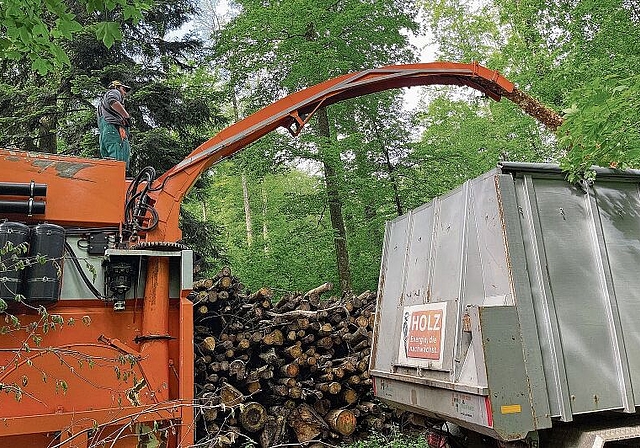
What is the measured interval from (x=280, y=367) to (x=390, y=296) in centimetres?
203

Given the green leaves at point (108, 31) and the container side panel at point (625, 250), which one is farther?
the container side panel at point (625, 250)

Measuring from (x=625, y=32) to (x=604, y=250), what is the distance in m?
7.42

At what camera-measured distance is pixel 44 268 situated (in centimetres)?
429

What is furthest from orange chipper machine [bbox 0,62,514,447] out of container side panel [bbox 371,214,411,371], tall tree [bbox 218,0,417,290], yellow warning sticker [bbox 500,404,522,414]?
tall tree [bbox 218,0,417,290]

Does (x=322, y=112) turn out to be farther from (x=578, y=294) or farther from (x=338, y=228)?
(x=578, y=294)

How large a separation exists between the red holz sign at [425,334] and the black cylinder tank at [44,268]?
304 centimetres

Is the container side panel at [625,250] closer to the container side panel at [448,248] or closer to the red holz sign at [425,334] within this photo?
the container side panel at [448,248]

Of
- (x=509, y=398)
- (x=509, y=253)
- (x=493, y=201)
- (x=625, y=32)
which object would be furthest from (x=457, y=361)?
(x=625, y=32)

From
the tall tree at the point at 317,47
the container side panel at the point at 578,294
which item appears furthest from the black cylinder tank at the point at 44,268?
the tall tree at the point at 317,47

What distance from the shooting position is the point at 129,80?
37.0 feet

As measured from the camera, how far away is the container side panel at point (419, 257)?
4879mm

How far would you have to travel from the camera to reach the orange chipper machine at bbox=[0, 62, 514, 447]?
4.18m

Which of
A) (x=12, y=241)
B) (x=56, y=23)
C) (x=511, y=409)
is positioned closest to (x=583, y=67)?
(x=511, y=409)

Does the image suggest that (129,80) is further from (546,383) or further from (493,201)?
(546,383)
